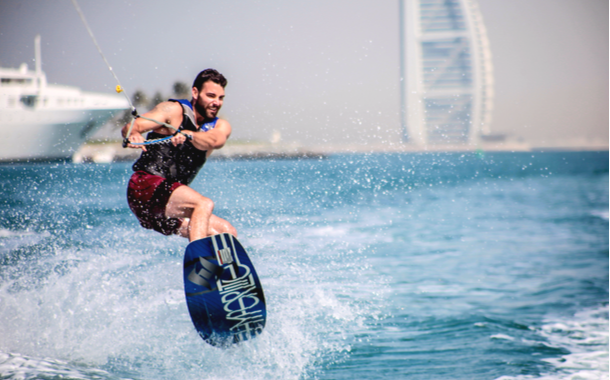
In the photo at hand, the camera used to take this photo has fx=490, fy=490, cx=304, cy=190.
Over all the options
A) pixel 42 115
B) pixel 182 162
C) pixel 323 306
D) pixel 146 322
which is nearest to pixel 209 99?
pixel 182 162

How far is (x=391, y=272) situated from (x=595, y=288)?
365 centimetres

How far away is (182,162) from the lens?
12.4 feet

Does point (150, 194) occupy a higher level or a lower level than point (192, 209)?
higher

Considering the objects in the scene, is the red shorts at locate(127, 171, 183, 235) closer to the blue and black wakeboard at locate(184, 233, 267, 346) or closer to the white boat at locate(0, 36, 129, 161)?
the blue and black wakeboard at locate(184, 233, 267, 346)

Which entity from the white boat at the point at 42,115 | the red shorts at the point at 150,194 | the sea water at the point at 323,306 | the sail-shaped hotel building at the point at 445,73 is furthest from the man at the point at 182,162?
the sail-shaped hotel building at the point at 445,73

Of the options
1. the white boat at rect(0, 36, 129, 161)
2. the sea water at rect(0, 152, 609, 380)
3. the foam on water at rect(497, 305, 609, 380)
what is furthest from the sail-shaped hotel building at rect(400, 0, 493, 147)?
the foam on water at rect(497, 305, 609, 380)

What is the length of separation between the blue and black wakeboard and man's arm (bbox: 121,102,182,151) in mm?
822

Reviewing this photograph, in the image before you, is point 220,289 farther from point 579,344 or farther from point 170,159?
point 579,344

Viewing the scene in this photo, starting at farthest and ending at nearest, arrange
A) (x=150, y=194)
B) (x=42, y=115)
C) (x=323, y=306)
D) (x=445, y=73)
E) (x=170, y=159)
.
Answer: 1. (x=445, y=73)
2. (x=42, y=115)
3. (x=323, y=306)
4. (x=170, y=159)
5. (x=150, y=194)

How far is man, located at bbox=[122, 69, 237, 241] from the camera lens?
346cm

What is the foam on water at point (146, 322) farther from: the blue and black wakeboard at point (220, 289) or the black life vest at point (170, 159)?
the black life vest at point (170, 159)

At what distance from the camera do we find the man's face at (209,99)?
3.62m

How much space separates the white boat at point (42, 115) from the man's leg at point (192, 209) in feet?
83.7

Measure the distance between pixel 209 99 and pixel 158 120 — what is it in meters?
0.44
